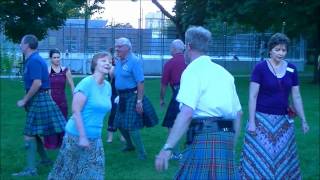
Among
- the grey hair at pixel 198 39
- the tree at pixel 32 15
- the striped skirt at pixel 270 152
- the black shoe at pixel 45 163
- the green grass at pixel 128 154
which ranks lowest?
the green grass at pixel 128 154

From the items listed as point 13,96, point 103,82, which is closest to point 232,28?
point 13,96

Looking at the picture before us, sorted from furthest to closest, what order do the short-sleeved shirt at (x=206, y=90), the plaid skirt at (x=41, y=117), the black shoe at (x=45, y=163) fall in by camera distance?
the black shoe at (x=45, y=163) < the plaid skirt at (x=41, y=117) < the short-sleeved shirt at (x=206, y=90)

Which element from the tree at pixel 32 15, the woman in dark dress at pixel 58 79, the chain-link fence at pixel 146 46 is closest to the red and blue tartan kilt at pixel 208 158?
the woman in dark dress at pixel 58 79

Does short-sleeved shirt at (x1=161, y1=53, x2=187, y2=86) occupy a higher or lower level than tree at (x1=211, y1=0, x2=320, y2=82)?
lower

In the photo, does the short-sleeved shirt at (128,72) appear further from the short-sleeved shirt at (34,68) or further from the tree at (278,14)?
the tree at (278,14)

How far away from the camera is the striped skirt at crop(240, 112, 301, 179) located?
315 inches

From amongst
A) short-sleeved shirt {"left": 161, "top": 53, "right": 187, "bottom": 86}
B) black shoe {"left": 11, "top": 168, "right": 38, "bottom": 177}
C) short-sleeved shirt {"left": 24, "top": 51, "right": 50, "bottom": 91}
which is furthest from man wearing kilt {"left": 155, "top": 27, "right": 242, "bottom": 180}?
short-sleeved shirt {"left": 161, "top": 53, "right": 187, "bottom": 86}

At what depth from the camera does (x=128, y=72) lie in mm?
10742

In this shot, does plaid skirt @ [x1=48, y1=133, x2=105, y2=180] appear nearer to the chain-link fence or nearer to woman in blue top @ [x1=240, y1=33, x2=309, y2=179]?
woman in blue top @ [x1=240, y1=33, x2=309, y2=179]

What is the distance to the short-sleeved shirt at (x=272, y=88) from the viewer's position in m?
7.95

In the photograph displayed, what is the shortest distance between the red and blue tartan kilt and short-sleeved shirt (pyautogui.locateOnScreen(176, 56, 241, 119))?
0.20 metres

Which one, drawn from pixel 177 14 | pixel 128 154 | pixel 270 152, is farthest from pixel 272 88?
pixel 177 14

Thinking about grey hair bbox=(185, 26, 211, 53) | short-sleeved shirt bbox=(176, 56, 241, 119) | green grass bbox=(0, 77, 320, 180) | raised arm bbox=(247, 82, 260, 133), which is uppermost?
grey hair bbox=(185, 26, 211, 53)

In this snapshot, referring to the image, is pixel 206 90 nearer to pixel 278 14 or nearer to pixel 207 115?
pixel 207 115
